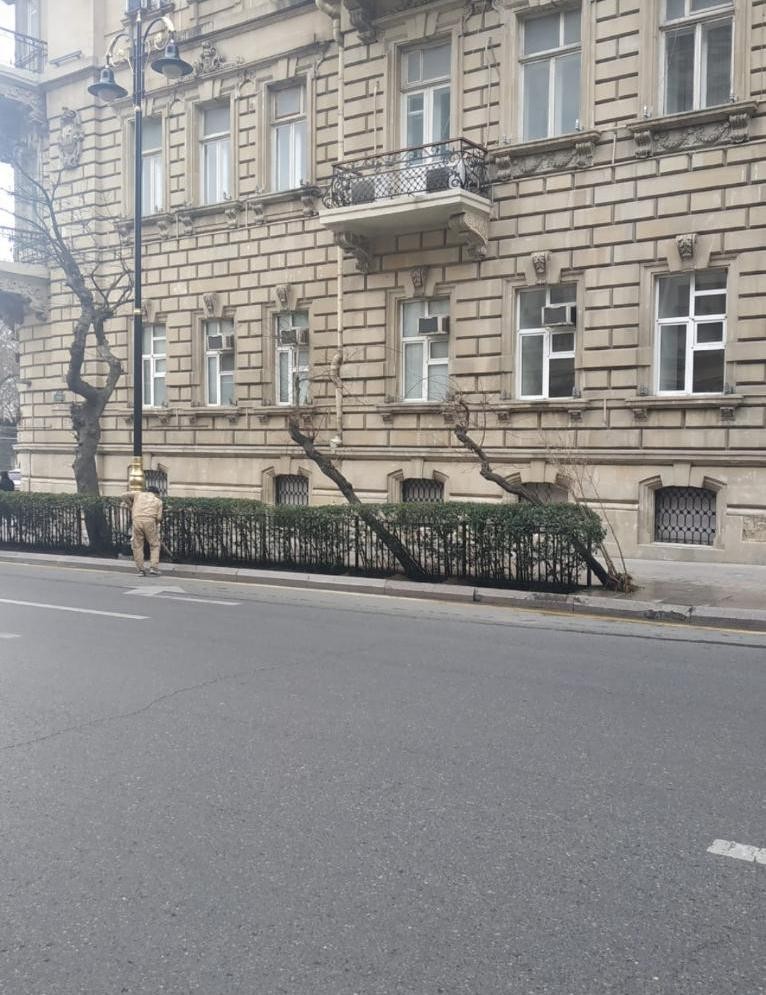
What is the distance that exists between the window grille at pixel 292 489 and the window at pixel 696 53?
35.2 ft

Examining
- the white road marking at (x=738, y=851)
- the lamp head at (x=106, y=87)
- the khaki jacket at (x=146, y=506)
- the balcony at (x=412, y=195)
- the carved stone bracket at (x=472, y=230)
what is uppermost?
the lamp head at (x=106, y=87)

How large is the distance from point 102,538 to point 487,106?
37.0 feet

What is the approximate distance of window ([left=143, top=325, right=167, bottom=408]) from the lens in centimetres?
2336

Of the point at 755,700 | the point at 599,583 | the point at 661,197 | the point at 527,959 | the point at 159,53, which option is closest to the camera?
the point at 527,959

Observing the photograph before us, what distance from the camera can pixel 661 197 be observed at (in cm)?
1562

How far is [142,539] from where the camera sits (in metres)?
14.7

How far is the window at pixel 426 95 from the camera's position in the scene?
18.3 meters

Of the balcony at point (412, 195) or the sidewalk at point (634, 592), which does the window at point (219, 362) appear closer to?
the balcony at point (412, 195)

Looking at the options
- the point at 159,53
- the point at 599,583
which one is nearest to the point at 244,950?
the point at 599,583

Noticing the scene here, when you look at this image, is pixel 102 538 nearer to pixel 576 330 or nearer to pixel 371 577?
pixel 371 577

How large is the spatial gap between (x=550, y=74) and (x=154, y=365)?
1230 cm

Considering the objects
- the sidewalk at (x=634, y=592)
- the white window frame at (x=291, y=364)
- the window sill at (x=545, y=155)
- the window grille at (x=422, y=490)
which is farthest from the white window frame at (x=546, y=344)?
the white window frame at (x=291, y=364)

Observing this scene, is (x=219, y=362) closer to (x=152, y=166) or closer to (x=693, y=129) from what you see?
(x=152, y=166)

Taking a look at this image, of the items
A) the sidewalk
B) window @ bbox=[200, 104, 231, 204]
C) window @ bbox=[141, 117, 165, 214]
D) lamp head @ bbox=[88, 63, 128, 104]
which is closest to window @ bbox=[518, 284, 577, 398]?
the sidewalk
